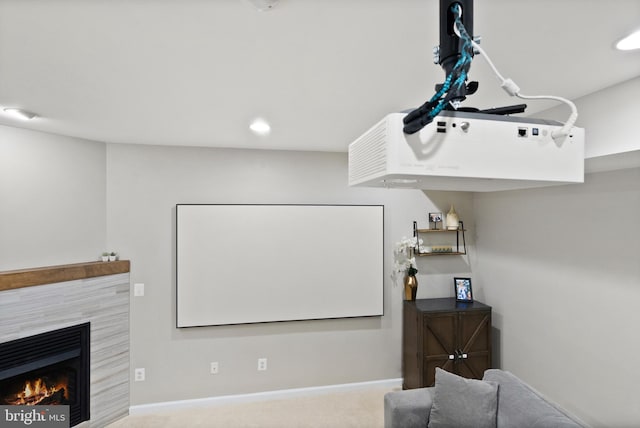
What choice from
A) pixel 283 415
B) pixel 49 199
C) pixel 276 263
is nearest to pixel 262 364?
pixel 283 415

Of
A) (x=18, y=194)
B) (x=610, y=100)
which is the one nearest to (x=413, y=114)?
(x=610, y=100)

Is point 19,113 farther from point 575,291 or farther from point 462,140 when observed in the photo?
point 575,291

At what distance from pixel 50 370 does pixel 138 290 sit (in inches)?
34.1

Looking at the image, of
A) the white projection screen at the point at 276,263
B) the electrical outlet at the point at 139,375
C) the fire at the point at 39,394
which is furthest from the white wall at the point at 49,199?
the electrical outlet at the point at 139,375

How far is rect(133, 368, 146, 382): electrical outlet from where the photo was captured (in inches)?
126

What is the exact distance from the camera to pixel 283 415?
10.2 ft

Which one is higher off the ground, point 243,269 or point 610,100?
point 610,100

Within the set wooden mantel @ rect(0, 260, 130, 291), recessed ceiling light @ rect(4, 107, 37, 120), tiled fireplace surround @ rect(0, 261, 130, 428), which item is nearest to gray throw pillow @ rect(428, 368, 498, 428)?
tiled fireplace surround @ rect(0, 261, 130, 428)

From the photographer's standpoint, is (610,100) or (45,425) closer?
(610,100)

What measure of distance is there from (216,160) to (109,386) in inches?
91.5

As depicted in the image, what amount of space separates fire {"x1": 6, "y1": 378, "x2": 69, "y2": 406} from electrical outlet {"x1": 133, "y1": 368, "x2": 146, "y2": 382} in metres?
0.53

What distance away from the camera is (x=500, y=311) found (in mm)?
3270

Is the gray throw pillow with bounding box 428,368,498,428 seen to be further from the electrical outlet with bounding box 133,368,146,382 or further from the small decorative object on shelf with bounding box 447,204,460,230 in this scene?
the electrical outlet with bounding box 133,368,146,382

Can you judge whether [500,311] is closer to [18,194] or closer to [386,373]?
[386,373]
